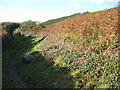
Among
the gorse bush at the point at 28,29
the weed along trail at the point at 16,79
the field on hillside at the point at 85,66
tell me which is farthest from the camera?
the gorse bush at the point at 28,29

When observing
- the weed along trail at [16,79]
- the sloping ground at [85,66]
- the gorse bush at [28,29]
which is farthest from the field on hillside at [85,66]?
the gorse bush at [28,29]

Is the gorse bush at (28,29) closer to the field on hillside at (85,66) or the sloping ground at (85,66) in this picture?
the field on hillside at (85,66)

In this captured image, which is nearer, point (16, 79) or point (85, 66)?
point (85, 66)

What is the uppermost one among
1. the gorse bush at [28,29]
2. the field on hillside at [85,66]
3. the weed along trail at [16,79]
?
the gorse bush at [28,29]

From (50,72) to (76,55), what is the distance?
326cm

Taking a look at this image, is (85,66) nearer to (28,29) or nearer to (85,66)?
(85,66)

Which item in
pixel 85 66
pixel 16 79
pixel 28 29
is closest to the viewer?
pixel 85 66

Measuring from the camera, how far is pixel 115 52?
11.6 m

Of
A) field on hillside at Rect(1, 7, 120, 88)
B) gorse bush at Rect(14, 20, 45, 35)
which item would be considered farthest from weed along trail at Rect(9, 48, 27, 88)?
gorse bush at Rect(14, 20, 45, 35)

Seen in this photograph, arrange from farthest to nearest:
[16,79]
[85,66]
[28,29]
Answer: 1. [28,29]
2. [16,79]
3. [85,66]

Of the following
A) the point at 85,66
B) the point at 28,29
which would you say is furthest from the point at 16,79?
the point at 28,29

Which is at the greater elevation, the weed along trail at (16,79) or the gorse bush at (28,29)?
the gorse bush at (28,29)

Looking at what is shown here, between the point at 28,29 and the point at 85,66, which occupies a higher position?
the point at 28,29

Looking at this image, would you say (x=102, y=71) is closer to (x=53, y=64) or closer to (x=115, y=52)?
(x=115, y=52)
